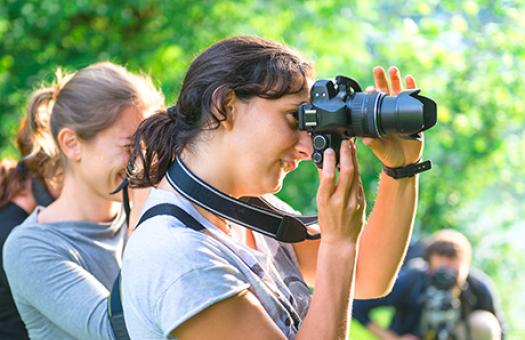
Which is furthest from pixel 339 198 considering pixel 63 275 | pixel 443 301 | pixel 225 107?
pixel 443 301

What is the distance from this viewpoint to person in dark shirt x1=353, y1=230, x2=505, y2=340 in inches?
200

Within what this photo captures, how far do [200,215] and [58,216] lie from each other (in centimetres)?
91

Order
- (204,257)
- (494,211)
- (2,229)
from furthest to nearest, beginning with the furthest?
(494,211), (2,229), (204,257)

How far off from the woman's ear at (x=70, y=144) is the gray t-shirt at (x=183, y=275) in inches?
35.2

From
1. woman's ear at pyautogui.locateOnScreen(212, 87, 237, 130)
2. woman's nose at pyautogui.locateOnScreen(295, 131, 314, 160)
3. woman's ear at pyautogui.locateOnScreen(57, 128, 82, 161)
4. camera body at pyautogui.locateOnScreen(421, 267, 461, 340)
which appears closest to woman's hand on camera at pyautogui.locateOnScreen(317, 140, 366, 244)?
woman's nose at pyautogui.locateOnScreen(295, 131, 314, 160)

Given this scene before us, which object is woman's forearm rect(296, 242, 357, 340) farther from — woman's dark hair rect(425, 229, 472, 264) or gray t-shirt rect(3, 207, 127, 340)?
woman's dark hair rect(425, 229, 472, 264)

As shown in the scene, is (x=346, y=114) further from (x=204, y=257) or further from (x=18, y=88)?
(x=18, y=88)

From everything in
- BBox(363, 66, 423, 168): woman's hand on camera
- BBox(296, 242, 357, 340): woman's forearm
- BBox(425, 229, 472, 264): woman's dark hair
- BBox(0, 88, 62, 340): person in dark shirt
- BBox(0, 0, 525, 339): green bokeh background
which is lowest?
BBox(425, 229, 472, 264): woman's dark hair

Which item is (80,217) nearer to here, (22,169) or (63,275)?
(63,275)

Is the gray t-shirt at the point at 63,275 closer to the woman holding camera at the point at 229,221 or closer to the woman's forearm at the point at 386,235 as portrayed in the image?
the woman holding camera at the point at 229,221

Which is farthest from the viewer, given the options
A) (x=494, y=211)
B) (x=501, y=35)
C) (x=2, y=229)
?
(x=494, y=211)

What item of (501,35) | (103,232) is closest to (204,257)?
(103,232)

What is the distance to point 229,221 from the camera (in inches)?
78.3

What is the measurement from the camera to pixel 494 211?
8.28 meters
